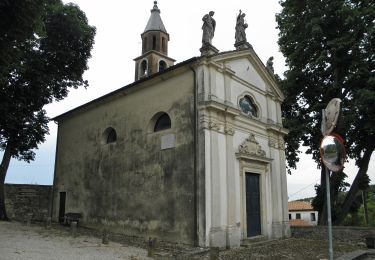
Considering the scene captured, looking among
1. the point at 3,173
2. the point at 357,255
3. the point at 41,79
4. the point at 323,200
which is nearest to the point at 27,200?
the point at 3,173

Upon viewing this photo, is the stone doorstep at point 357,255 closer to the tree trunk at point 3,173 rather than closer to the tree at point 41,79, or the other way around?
the tree at point 41,79

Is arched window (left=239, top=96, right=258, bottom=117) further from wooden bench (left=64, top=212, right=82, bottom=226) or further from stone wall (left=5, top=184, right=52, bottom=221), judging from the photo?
stone wall (left=5, top=184, right=52, bottom=221)

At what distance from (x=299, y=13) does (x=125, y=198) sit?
559 inches

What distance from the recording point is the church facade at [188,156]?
11.6 meters

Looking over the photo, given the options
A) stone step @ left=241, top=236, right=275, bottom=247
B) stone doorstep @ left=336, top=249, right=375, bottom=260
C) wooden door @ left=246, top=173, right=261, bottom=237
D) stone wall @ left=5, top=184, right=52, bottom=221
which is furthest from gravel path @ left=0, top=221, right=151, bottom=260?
stone wall @ left=5, top=184, right=52, bottom=221

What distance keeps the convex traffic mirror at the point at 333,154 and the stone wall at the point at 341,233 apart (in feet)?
32.2

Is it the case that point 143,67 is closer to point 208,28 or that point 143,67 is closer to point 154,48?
point 154,48

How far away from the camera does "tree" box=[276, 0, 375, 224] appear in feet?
54.1

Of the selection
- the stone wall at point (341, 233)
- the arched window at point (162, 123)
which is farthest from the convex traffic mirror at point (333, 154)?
the stone wall at point (341, 233)

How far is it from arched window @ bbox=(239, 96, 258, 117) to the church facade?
4 centimetres

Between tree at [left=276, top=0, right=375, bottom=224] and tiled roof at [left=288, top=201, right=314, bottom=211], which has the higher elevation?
tree at [left=276, top=0, right=375, bottom=224]

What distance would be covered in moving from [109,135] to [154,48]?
1486 cm

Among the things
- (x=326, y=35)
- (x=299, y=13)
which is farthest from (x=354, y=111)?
(x=299, y=13)

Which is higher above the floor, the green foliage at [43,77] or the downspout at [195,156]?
the green foliage at [43,77]
